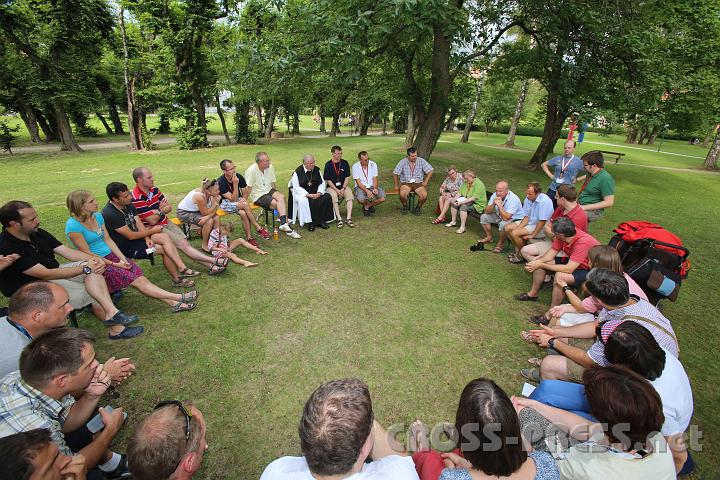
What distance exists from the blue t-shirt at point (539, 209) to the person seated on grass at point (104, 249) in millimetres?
4998

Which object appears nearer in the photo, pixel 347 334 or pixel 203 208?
pixel 347 334

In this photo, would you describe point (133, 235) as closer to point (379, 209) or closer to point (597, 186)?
point (379, 209)

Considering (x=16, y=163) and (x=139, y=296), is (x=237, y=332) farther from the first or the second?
(x=16, y=163)

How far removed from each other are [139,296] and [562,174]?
7512mm

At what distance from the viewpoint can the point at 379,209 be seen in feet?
27.5

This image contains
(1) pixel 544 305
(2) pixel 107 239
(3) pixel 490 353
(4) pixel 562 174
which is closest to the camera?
(3) pixel 490 353

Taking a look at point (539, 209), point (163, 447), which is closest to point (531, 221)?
point (539, 209)

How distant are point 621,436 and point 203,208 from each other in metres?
5.34

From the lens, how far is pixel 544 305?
15.2 ft

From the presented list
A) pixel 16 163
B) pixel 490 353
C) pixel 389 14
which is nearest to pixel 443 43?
pixel 389 14

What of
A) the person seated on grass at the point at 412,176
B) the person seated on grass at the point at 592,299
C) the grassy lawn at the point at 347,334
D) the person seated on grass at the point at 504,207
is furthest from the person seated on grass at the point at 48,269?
the person seated on grass at the point at 412,176

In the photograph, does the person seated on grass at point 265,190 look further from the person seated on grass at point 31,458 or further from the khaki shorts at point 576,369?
the person seated on grass at point 31,458

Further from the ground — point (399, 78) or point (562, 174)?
point (399, 78)

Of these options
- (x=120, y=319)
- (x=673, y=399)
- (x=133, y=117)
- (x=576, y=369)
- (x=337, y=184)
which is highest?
(x=133, y=117)
